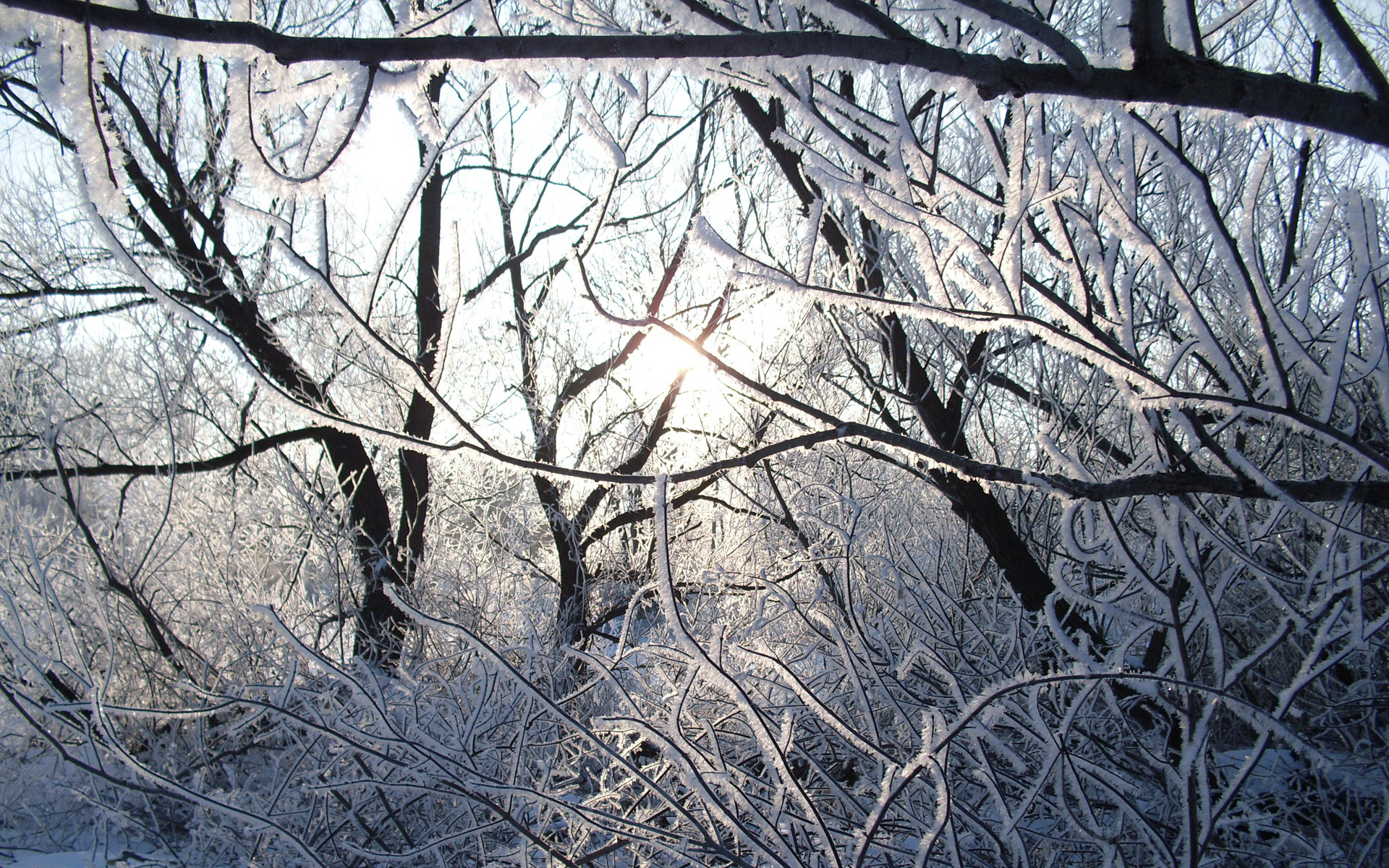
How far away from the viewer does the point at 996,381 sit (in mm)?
3881

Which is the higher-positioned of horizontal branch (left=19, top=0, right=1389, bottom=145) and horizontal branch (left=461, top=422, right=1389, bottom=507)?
horizontal branch (left=19, top=0, right=1389, bottom=145)

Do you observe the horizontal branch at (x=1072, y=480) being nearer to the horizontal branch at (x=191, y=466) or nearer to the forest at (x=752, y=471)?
the forest at (x=752, y=471)

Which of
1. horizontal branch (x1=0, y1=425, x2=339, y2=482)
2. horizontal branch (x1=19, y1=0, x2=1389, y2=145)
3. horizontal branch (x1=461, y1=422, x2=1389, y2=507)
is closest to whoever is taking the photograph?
horizontal branch (x1=19, y1=0, x2=1389, y2=145)

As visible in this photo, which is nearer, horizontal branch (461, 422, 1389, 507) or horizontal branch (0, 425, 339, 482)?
horizontal branch (461, 422, 1389, 507)

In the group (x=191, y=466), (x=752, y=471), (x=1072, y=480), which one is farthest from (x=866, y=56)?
(x=191, y=466)

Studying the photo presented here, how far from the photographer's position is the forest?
0.98 meters

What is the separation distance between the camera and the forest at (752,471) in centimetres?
98

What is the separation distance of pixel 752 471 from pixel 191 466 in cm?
399

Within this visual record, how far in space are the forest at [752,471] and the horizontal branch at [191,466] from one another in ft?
0.16

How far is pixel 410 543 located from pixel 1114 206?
543 cm

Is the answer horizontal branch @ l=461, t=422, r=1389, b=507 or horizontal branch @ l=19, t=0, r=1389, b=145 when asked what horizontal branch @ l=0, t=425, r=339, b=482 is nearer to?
horizontal branch @ l=461, t=422, r=1389, b=507

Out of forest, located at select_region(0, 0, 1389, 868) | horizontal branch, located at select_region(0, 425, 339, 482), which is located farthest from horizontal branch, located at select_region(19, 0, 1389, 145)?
horizontal branch, located at select_region(0, 425, 339, 482)

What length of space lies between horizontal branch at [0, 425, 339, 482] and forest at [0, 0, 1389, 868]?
0.05 metres

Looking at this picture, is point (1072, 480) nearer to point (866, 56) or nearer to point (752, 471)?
point (866, 56)
